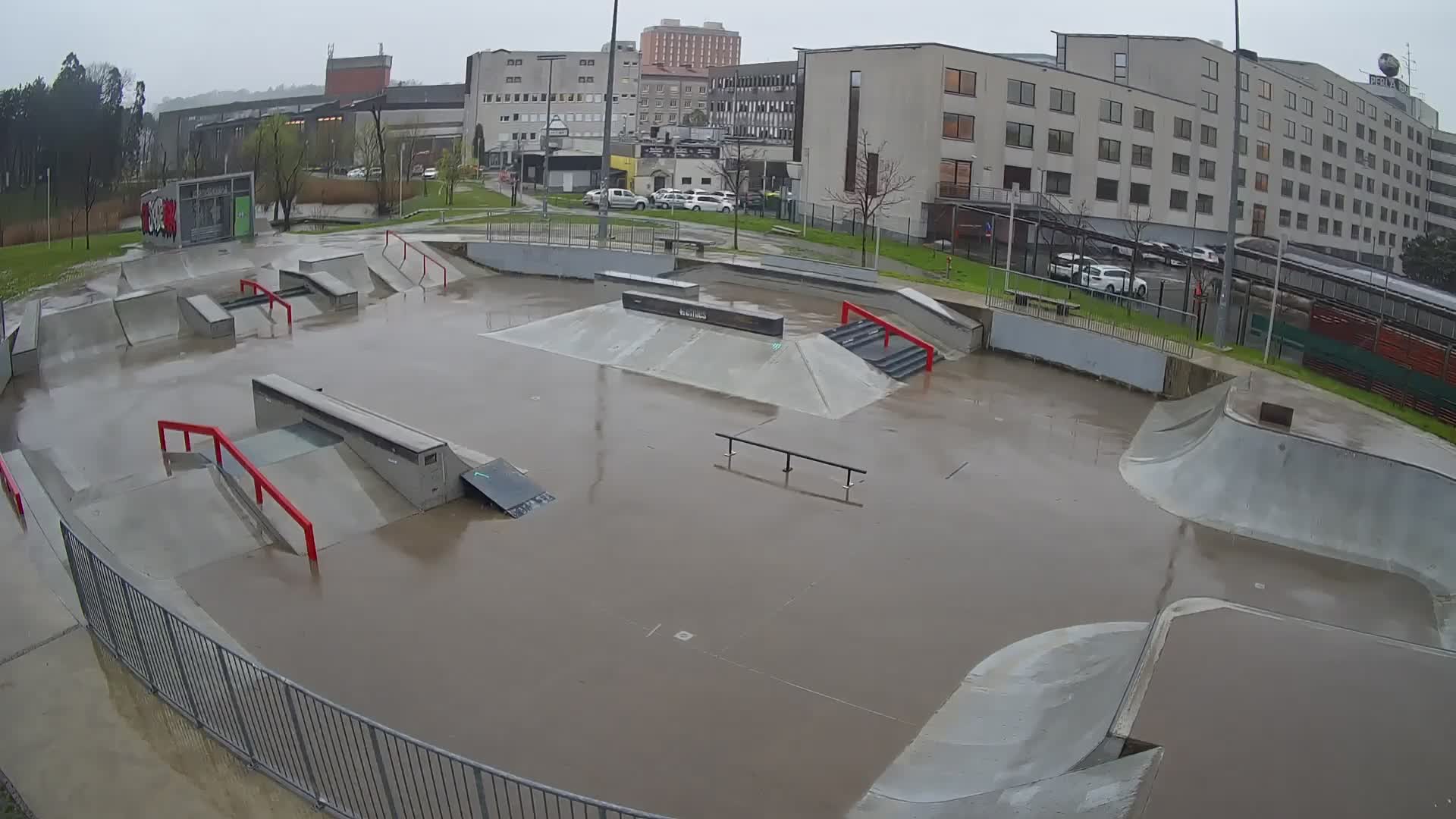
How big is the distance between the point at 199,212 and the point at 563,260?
40.9 feet

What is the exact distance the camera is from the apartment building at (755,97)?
126 meters

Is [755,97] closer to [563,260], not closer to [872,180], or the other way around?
[872,180]

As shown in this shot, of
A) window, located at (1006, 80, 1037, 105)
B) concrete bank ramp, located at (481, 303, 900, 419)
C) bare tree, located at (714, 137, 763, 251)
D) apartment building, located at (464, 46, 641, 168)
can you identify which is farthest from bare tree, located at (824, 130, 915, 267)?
apartment building, located at (464, 46, 641, 168)

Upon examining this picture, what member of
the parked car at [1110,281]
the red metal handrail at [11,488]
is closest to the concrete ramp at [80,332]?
the red metal handrail at [11,488]

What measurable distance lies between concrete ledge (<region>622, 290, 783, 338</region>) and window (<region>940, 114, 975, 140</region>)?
22.7 metres

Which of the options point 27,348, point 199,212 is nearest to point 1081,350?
point 27,348

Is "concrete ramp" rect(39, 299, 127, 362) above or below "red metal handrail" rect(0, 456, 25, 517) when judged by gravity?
above

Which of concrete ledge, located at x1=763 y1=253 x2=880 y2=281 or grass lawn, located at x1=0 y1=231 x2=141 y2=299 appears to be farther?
concrete ledge, located at x1=763 y1=253 x2=880 y2=281

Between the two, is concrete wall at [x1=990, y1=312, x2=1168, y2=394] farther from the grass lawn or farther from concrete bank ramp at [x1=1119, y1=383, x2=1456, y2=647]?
the grass lawn

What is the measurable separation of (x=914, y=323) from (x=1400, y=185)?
68299 mm

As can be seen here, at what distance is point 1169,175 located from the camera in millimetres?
53375

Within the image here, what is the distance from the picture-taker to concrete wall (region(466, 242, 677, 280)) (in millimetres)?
35406

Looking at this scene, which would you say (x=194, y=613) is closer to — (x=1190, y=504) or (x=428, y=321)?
(x=1190, y=504)

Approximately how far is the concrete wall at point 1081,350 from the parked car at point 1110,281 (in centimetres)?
927
